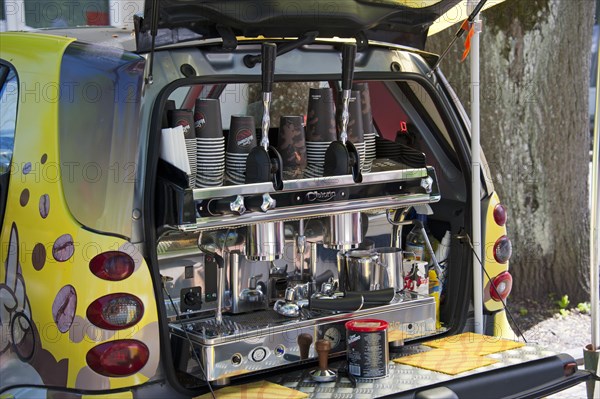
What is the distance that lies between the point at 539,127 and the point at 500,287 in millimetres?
2915

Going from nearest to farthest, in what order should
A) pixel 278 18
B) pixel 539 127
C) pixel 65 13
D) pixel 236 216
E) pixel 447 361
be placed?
pixel 236 216, pixel 278 18, pixel 447 361, pixel 539 127, pixel 65 13

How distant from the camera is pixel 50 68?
118 inches

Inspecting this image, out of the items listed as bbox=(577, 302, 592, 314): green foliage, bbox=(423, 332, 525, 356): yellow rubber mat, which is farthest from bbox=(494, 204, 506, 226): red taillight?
bbox=(577, 302, 592, 314): green foliage

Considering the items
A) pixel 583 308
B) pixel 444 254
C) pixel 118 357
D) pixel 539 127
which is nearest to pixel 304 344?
pixel 118 357

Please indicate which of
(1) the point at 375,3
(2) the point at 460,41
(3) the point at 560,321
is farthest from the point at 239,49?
(3) the point at 560,321

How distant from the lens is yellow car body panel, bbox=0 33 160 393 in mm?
2902

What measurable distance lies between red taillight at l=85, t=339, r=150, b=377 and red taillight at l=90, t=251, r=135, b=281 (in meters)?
0.21

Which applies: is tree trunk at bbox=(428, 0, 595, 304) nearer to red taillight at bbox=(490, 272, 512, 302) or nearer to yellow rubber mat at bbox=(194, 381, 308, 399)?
red taillight at bbox=(490, 272, 512, 302)

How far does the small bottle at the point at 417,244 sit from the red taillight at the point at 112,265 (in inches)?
55.3

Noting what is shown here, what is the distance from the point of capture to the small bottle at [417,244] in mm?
3939

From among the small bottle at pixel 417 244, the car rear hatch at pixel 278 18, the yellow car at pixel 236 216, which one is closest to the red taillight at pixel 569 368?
the yellow car at pixel 236 216

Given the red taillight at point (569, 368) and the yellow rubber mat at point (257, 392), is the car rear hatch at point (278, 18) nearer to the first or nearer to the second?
the yellow rubber mat at point (257, 392)

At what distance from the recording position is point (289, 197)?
10.6 ft

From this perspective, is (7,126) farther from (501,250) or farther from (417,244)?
(501,250)
